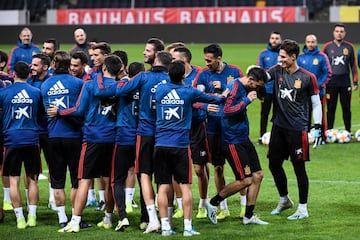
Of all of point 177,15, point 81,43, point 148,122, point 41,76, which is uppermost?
point 177,15

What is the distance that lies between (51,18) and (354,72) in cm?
2480

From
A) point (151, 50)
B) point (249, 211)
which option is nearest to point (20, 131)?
point (151, 50)

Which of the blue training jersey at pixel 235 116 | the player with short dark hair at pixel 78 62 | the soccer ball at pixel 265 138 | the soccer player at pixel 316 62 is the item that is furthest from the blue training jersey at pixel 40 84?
the soccer player at pixel 316 62

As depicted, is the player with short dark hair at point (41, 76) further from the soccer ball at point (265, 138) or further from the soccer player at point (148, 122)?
the soccer ball at point (265, 138)

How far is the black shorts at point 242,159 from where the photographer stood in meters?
11.8

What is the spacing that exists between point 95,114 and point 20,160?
4.15 feet

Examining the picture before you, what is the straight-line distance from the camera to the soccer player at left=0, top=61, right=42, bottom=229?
11688 mm

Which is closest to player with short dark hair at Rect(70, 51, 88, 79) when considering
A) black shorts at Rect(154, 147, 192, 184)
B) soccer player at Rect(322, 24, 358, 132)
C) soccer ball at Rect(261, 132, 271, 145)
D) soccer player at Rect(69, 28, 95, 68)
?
black shorts at Rect(154, 147, 192, 184)

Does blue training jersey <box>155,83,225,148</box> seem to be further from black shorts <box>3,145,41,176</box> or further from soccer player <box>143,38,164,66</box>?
black shorts <box>3,145,41,176</box>

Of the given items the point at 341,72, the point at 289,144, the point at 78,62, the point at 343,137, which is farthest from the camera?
the point at 341,72

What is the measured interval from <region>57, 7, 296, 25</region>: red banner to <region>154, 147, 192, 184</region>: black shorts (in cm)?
2964

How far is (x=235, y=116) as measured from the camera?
38.8ft

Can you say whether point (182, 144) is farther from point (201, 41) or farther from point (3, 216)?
point (201, 41)

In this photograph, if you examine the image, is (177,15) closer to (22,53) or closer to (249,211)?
(22,53)
